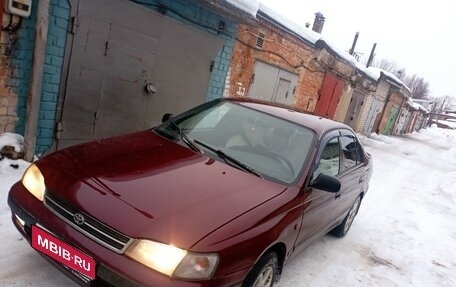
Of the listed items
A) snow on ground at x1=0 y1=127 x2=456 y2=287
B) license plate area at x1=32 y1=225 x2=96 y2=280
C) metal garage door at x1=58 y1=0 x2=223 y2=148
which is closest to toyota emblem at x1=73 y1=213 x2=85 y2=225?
license plate area at x1=32 y1=225 x2=96 y2=280

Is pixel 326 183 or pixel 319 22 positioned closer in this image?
pixel 326 183

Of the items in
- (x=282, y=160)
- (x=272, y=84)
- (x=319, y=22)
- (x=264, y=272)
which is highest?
(x=319, y=22)

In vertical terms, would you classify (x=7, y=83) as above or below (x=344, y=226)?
above

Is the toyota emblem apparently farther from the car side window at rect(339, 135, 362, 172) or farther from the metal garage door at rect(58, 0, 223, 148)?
the metal garage door at rect(58, 0, 223, 148)

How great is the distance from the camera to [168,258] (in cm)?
198

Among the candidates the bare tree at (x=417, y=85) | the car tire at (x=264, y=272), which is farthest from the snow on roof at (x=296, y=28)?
the bare tree at (x=417, y=85)

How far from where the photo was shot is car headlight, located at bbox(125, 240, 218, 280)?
77.8 inches

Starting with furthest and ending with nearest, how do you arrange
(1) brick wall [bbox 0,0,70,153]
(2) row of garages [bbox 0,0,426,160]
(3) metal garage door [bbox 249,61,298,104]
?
(3) metal garage door [bbox 249,61,298,104]
(2) row of garages [bbox 0,0,426,160]
(1) brick wall [bbox 0,0,70,153]

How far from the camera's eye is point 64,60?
4.50 meters

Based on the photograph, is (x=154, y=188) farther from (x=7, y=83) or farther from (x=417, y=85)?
(x=417, y=85)

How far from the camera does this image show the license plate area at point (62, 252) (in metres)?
2.07

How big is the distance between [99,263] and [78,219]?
29 cm

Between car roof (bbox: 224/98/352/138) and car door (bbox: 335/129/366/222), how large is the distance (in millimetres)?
294

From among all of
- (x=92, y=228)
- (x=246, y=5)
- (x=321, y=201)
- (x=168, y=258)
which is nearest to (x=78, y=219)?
(x=92, y=228)
